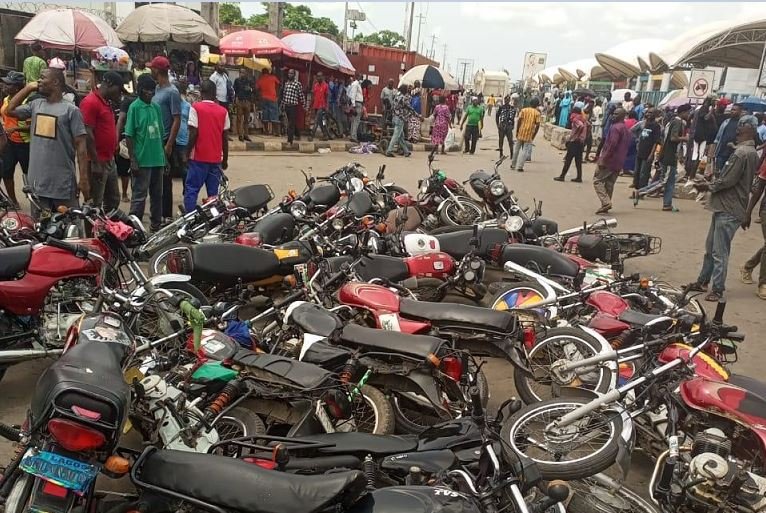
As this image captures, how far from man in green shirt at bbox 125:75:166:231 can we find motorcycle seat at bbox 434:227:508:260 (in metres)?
3.64

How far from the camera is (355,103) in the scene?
17.6 m

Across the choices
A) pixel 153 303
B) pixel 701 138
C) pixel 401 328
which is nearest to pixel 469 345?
pixel 401 328

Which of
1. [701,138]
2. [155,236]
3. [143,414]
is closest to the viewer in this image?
[143,414]

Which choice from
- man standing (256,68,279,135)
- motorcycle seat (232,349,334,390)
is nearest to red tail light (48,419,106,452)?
motorcycle seat (232,349,334,390)

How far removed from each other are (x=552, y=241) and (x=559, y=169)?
10668mm

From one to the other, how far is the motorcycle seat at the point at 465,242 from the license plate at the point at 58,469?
14.2 feet

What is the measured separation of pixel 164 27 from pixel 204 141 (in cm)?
916

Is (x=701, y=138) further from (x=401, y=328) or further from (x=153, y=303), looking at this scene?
(x=153, y=303)

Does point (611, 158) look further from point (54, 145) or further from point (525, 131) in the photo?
point (54, 145)

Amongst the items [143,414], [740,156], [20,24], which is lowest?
[143,414]

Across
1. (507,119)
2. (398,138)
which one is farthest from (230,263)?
(507,119)

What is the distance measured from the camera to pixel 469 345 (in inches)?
157

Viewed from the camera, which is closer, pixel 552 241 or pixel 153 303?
pixel 153 303

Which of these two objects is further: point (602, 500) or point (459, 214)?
point (459, 214)
